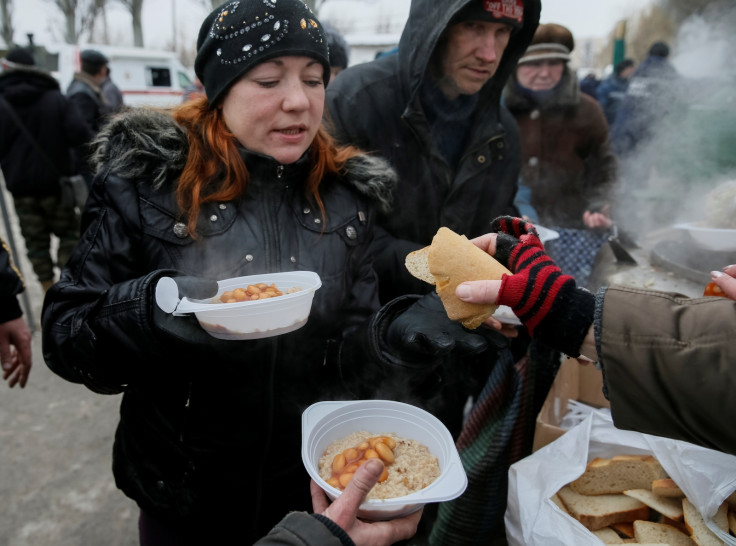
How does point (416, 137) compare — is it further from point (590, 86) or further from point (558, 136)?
point (590, 86)

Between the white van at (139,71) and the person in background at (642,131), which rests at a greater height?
the person in background at (642,131)

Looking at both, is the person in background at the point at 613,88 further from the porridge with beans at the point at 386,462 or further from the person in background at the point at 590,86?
the porridge with beans at the point at 386,462

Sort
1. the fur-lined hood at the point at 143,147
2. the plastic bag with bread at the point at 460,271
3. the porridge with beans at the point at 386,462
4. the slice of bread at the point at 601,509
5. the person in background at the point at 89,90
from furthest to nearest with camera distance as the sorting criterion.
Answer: the person in background at the point at 89,90
the slice of bread at the point at 601,509
the fur-lined hood at the point at 143,147
the plastic bag with bread at the point at 460,271
the porridge with beans at the point at 386,462

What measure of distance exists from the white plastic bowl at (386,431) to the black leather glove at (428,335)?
19 centimetres

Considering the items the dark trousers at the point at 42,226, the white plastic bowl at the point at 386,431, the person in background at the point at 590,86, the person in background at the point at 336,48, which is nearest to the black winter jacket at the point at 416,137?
the white plastic bowl at the point at 386,431

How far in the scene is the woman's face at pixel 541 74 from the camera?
3.95 metres

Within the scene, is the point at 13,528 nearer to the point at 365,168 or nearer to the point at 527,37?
the point at 365,168

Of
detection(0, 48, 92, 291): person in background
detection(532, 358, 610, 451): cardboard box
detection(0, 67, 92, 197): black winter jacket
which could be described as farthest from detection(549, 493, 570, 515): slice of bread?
detection(0, 67, 92, 197): black winter jacket

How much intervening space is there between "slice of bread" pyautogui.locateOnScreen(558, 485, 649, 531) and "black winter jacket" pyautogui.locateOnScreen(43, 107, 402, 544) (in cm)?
97

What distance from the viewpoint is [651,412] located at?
1.19 m

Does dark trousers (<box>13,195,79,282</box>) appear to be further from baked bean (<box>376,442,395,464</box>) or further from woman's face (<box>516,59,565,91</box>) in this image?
baked bean (<box>376,442,395,464</box>)

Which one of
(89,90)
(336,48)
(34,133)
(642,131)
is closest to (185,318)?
(336,48)

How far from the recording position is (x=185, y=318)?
1.37 meters

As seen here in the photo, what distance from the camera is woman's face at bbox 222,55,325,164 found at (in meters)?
1.60
